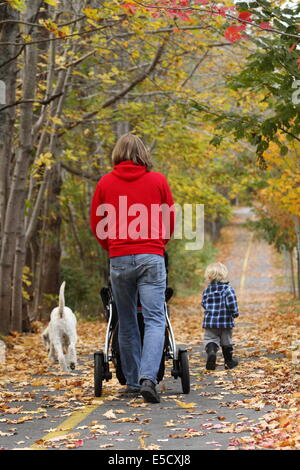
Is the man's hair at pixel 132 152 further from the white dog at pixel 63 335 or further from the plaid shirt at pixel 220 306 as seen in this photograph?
the white dog at pixel 63 335

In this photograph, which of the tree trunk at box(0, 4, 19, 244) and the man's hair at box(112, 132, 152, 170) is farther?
the tree trunk at box(0, 4, 19, 244)

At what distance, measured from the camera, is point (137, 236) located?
23.1 ft

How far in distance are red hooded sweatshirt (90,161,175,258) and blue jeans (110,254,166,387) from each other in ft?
0.36

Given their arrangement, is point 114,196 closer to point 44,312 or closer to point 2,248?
point 2,248

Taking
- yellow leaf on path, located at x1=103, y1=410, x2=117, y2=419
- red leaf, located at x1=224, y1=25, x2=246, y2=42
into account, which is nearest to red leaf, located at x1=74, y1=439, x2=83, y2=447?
yellow leaf on path, located at x1=103, y1=410, x2=117, y2=419

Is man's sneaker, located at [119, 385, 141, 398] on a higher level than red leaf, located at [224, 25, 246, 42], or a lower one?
lower

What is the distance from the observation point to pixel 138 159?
7270 millimetres

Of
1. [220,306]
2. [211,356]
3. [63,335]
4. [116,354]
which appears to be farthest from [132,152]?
[63,335]

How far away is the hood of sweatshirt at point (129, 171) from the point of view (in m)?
7.18

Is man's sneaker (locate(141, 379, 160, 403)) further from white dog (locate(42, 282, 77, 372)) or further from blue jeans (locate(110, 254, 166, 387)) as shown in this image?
white dog (locate(42, 282, 77, 372))

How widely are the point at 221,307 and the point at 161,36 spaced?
9.20 metres

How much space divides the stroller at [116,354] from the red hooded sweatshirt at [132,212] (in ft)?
1.17

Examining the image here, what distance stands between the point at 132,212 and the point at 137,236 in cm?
22

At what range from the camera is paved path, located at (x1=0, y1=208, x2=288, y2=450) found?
5398 mm
